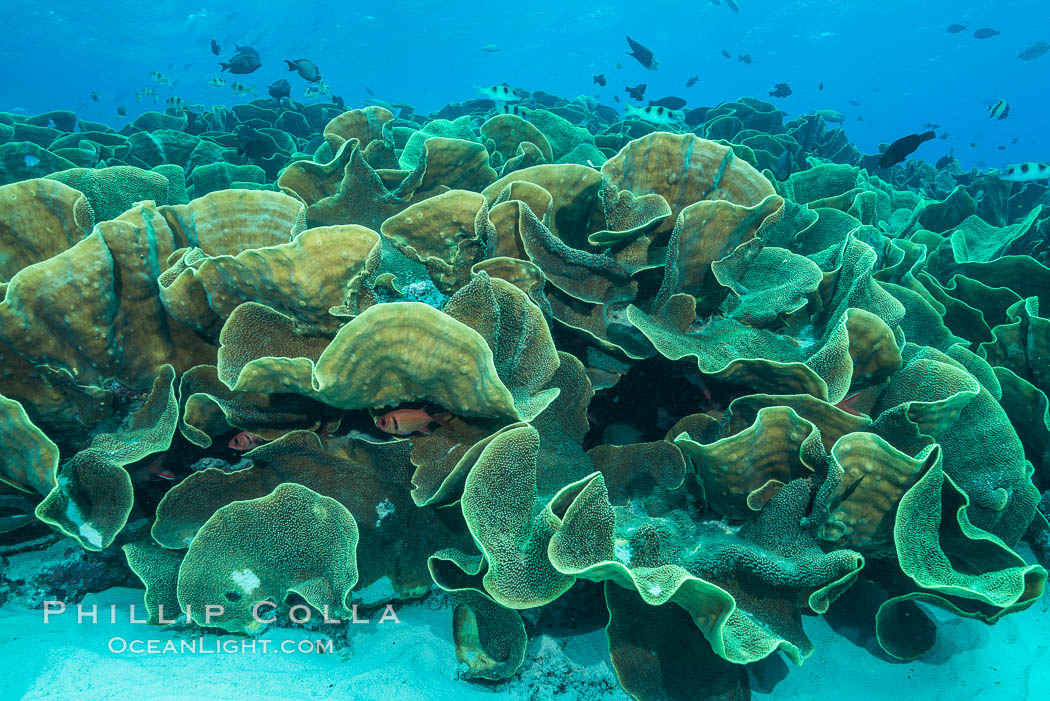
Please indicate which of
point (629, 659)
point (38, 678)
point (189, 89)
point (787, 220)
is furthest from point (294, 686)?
point (189, 89)

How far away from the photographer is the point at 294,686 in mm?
1593

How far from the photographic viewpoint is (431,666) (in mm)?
1769

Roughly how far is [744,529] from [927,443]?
26.8 inches

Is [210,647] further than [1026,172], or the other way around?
[1026,172]

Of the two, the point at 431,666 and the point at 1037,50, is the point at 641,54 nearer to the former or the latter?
the point at 431,666

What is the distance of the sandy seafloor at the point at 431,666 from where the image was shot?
1.52 meters

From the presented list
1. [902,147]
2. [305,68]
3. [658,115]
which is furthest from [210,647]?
[305,68]

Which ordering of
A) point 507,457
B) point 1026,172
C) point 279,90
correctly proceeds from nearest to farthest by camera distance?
point 507,457 → point 1026,172 → point 279,90

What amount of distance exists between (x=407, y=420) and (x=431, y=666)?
2.87 ft

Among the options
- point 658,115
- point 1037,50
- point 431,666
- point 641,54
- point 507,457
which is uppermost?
point 1037,50

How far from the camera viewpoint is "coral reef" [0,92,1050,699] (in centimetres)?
150

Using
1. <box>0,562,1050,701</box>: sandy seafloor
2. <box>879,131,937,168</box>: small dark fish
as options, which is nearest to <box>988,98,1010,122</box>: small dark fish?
<box>879,131,937,168</box>: small dark fish

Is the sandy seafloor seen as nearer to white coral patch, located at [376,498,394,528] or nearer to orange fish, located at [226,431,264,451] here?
white coral patch, located at [376,498,394,528]

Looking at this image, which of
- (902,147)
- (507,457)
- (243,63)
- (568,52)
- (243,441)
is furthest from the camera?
(568,52)
